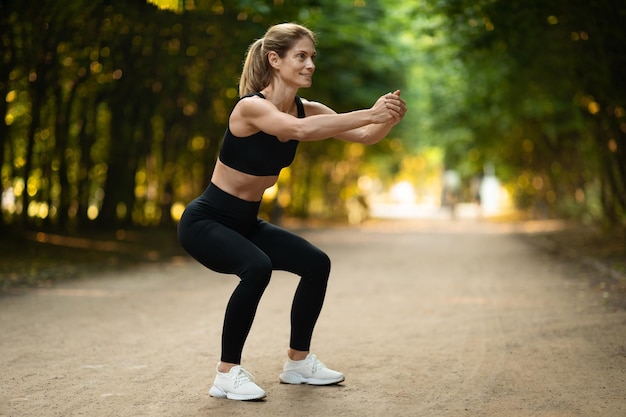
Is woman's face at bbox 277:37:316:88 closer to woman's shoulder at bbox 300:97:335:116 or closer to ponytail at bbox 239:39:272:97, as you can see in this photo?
ponytail at bbox 239:39:272:97

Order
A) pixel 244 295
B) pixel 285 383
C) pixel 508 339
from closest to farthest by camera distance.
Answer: pixel 244 295
pixel 285 383
pixel 508 339

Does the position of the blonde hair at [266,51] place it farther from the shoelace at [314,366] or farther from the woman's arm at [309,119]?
the shoelace at [314,366]

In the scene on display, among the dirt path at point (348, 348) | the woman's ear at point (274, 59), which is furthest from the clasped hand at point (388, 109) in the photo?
the dirt path at point (348, 348)

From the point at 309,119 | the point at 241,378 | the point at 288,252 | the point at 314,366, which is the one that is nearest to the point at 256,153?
the point at 309,119

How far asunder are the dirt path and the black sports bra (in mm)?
1254

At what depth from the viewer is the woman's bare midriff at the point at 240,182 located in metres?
5.31

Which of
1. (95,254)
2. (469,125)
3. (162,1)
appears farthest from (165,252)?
(469,125)

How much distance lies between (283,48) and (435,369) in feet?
7.68

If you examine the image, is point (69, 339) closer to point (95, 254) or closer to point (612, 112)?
point (95, 254)

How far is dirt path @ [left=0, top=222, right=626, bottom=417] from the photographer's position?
5.25 metres

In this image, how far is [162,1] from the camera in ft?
44.5

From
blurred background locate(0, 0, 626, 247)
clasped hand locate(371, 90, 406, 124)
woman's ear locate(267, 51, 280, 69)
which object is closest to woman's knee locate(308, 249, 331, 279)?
clasped hand locate(371, 90, 406, 124)

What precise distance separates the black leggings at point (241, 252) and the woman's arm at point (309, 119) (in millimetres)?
503

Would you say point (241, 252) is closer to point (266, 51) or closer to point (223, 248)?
point (223, 248)
